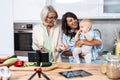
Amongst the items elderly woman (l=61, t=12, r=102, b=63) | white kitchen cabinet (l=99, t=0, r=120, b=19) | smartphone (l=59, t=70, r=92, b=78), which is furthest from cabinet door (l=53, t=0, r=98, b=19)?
smartphone (l=59, t=70, r=92, b=78)

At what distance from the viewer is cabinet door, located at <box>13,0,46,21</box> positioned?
304 cm

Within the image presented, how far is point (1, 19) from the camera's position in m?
3.13

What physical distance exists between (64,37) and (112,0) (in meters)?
1.02

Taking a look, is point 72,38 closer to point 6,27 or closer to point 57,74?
point 57,74

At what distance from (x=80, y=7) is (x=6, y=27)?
1.08 m

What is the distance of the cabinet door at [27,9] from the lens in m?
3.04

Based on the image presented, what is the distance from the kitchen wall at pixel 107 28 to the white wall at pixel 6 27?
1.25 metres

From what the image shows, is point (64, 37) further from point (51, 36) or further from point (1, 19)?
point (1, 19)

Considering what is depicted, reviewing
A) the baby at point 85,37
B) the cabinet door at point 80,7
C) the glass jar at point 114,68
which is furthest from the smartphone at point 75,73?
the cabinet door at point 80,7

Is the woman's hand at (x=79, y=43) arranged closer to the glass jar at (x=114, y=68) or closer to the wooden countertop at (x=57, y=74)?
the wooden countertop at (x=57, y=74)

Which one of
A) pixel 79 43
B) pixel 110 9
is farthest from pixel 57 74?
pixel 110 9

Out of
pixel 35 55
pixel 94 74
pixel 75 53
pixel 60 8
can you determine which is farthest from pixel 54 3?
pixel 94 74

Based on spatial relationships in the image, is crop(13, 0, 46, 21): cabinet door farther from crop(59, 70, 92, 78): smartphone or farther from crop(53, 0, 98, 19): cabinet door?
crop(59, 70, 92, 78): smartphone

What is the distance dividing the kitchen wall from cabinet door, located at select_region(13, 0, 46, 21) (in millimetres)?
879
